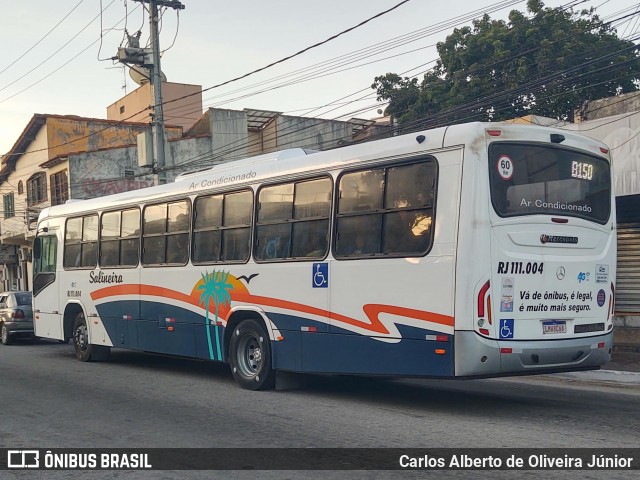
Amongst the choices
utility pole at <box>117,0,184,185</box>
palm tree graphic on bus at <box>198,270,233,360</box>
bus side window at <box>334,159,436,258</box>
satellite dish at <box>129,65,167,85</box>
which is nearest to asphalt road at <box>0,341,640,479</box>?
palm tree graphic on bus at <box>198,270,233,360</box>

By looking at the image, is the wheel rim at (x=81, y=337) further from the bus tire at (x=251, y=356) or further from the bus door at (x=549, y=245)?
the bus door at (x=549, y=245)

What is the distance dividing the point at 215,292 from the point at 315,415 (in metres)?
3.57

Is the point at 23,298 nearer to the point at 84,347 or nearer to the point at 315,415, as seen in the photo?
the point at 84,347

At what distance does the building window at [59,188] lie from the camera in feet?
117

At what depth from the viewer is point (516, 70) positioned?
2981cm

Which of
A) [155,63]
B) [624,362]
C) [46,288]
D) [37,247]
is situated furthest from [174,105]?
[624,362]

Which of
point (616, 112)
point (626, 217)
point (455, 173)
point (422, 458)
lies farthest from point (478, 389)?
point (616, 112)

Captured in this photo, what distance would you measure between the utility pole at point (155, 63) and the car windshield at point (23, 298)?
16.9 feet

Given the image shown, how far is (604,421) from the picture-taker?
329 inches

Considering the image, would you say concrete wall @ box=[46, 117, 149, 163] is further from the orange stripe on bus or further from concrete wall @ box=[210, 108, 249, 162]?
the orange stripe on bus

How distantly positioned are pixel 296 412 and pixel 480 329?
8.09 feet

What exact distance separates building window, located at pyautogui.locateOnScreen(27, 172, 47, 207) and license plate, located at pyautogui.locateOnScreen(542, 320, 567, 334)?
33.1m

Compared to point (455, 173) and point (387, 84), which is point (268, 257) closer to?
point (455, 173)

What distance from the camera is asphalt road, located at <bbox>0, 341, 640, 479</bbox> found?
7.45 m
